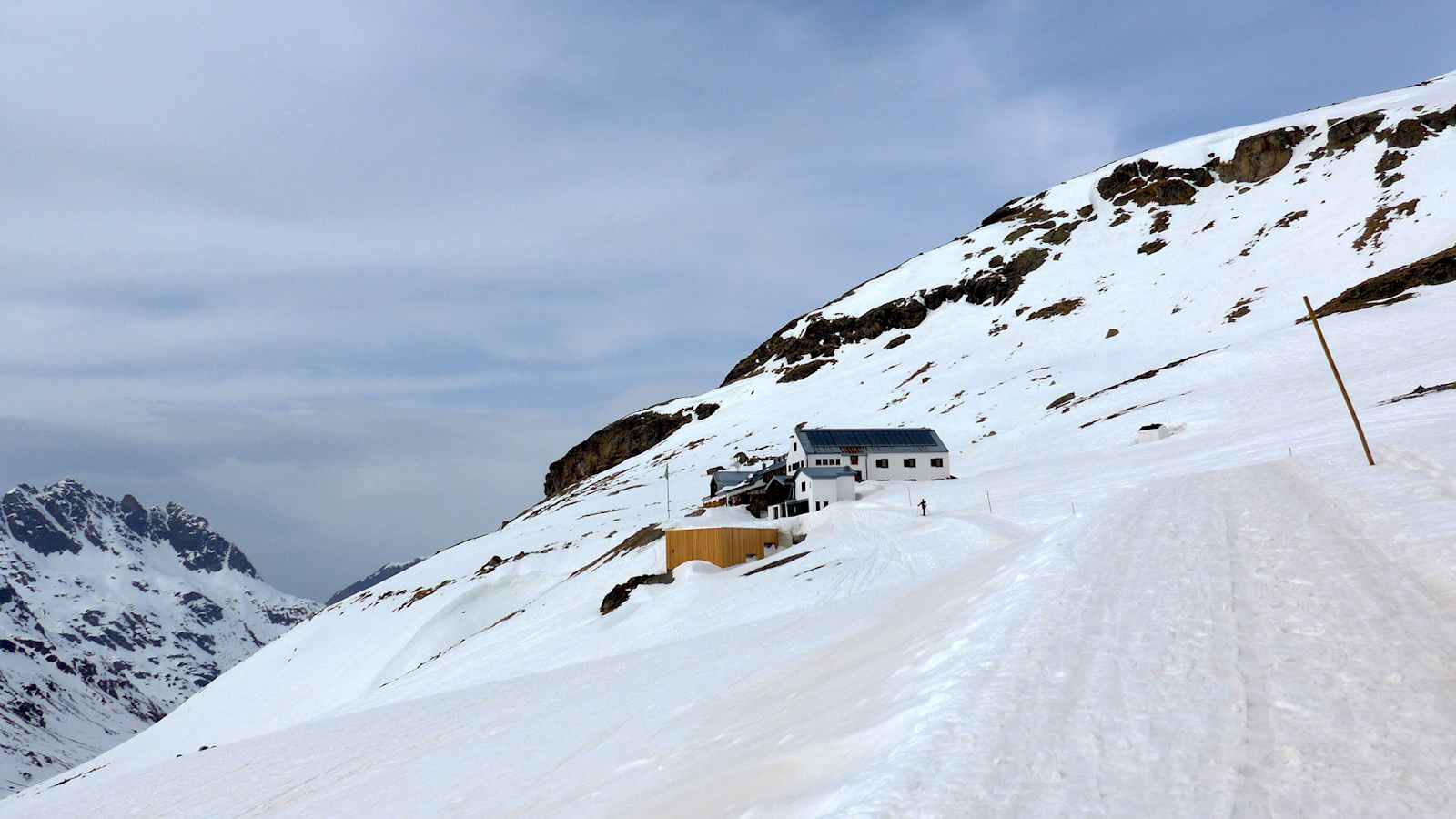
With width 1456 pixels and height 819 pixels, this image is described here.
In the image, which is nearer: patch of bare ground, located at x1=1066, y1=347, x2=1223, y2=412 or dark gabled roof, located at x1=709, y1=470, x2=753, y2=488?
patch of bare ground, located at x1=1066, y1=347, x2=1223, y2=412

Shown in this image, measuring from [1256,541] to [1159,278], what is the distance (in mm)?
Answer: 114938

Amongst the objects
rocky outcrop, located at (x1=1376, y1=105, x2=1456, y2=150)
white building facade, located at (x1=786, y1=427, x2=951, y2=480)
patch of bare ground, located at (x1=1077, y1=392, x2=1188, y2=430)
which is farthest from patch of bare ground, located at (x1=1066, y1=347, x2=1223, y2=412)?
rocky outcrop, located at (x1=1376, y1=105, x2=1456, y2=150)

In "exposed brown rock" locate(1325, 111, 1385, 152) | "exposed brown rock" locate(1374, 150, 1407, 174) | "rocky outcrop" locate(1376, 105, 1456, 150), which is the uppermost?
"exposed brown rock" locate(1325, 111, 1385, 152)

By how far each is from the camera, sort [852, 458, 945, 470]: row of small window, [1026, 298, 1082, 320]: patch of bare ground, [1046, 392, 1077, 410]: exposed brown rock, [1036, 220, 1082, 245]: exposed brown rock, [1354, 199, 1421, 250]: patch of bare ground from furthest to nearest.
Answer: [1036, 220, 1082, 245]: exposed brown rock → [1026, 298, 1082, 320]: patch of bare ground → [1354, 199, 1421, 250]: patch of bare ground → [1046, 392, 1077, 410]: exposed brown rock → [852, 458, 945, 470]: row of small window

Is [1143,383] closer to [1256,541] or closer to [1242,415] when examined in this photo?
[1242,415]

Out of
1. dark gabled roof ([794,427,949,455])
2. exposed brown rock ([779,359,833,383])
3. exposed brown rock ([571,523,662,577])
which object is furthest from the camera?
exposed brown rock ([779,359,833,383])

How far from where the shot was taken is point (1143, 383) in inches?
2771

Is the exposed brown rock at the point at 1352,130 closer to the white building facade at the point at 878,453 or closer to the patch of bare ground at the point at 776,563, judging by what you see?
the white building facade at the point at 878,453

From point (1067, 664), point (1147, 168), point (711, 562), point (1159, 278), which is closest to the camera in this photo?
point (1067, 664)

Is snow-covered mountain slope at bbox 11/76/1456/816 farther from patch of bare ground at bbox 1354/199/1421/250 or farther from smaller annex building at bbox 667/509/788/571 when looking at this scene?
patch of bare ground at bbox 1354/199/1421/250

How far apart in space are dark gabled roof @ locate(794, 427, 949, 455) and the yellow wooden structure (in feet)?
77.3

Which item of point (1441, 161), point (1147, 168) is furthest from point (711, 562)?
point (1147, 168)

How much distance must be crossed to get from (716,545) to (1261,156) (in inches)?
5641

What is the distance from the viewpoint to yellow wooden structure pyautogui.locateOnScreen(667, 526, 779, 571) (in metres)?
42.8
